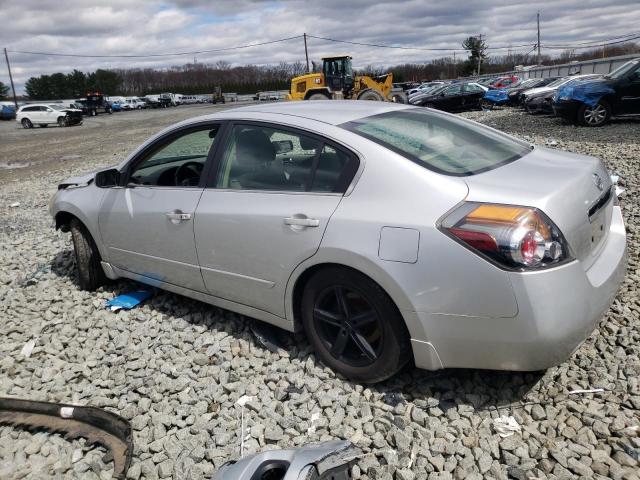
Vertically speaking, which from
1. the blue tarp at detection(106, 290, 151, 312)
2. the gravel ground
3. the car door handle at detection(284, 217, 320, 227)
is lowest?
the gravel ground

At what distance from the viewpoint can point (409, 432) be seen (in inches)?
104

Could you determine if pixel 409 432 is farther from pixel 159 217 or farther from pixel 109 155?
pixel 109 155

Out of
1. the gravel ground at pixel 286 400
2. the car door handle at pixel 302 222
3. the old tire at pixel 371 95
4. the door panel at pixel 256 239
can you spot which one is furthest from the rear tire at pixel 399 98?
the car door handle at pixel 302 222

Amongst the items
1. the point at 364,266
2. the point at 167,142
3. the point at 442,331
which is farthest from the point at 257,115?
the point at 442,331

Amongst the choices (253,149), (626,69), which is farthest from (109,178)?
(626,69)

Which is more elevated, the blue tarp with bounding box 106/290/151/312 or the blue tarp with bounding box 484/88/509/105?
the blue tarp with bounding box 484/88/509/105

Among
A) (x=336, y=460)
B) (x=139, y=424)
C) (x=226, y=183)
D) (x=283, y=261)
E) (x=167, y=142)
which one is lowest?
(x=139, y=424)

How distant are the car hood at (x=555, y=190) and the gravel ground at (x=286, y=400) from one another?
2.61ft

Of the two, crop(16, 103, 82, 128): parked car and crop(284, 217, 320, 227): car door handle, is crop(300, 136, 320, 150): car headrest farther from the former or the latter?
crop(16, 103, 82, 128): parked car

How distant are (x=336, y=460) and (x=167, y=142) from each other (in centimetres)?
275

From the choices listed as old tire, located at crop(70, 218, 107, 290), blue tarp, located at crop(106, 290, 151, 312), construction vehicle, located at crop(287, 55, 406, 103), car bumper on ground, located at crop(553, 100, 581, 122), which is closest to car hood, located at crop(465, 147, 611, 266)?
blue tarp, located at crop(106, 290, 151, 312)

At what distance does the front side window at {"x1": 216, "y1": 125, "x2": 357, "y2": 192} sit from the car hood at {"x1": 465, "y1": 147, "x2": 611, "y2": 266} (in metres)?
0.75

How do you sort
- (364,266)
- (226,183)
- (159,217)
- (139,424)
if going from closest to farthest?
(364,266), (139,424), (226,183), (159,217)

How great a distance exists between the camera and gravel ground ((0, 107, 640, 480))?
8.05 ft
